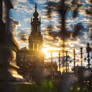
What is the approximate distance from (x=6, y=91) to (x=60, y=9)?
145 centimetres

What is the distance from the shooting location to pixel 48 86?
184 inches

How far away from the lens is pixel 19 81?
652cm

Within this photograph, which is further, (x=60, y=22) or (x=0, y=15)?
(x=0, y=15)

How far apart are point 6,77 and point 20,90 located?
1.42m

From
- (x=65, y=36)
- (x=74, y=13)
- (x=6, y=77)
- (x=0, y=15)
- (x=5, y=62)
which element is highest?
(x=0, y=15)

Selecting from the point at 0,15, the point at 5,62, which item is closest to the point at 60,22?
the point at 5,62

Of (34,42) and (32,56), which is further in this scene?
(32,56)

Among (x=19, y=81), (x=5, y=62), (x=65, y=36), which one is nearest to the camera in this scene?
(x=5, y=62)

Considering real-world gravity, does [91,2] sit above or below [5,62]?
above

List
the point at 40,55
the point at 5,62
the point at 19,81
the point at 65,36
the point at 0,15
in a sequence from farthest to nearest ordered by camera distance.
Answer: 1. the point at 40,55
2. the point at 0,15
3. the point at 19,81
4. the point at 65,36
5. the point at 5,62

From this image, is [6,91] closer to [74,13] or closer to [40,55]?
[74,13]

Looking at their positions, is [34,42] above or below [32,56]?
below

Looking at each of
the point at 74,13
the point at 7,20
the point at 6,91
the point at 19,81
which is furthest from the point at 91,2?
the point at 19,81

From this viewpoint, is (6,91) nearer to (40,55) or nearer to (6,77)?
(6,77)
